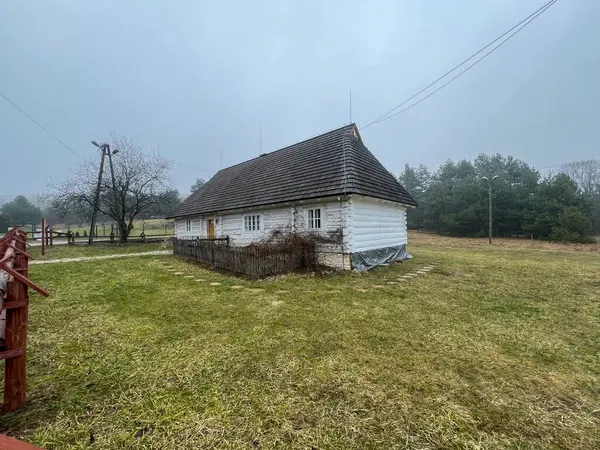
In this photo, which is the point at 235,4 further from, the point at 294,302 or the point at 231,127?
the point at 231,127

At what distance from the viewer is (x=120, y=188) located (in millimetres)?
21516

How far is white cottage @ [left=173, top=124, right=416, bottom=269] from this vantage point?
1002 centimetres

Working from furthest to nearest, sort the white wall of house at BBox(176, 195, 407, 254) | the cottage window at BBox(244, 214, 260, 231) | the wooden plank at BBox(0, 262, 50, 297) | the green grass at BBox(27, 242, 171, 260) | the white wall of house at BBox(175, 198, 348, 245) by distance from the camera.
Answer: the green grass at BBox(27, 242, 171, 260)
the cottage window at BBox(244, 214, 260, 231)
the white wall of house at BBox(175, 198, 348, 245)
the white wall of house at BBox(176, 195, 407, 254)
the wooden plank at BBox(0, 262, 50, 297)

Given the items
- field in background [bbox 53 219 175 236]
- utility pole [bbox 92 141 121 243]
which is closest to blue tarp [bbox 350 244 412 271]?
utility pole [bbox 92 141 121 243]

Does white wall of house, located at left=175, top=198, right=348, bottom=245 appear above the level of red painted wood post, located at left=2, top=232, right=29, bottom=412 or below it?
above

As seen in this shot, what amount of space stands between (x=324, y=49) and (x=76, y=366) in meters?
30.2

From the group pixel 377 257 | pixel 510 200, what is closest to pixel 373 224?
pixel 377 257

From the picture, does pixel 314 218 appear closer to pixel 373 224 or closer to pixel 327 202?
pixel 327 202

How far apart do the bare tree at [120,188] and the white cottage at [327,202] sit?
9502 millimetres

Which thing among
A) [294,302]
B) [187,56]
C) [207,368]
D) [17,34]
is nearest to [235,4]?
[187,56]

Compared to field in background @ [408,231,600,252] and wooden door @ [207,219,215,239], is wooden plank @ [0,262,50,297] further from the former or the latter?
field in background @ [408,231,600,252]

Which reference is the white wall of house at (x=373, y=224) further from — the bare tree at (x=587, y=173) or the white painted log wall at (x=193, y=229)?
the bare tree at (x=587, y=173)

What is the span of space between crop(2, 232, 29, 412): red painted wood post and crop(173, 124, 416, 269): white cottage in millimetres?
8536

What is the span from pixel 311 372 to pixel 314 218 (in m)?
8.26
